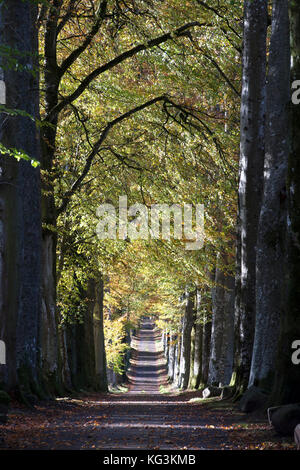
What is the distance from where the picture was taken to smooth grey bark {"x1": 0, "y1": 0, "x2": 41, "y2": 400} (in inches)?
418

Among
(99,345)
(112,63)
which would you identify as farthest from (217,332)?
(99,345)

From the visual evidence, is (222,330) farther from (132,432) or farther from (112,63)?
(132,432)

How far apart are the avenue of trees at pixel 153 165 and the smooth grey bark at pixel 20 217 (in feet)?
0.09

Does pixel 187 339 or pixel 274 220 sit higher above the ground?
pixel 274 220

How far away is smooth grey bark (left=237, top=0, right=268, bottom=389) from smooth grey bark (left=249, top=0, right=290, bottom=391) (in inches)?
77.5

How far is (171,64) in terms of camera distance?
54.5 feet

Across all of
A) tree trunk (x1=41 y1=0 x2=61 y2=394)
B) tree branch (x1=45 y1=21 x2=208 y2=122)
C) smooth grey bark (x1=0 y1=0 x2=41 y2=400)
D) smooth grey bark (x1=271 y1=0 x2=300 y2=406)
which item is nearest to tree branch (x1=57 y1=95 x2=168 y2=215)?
tree trunk (x1=41 y1=0 x2=61 y2=394)

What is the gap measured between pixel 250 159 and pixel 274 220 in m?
2.81

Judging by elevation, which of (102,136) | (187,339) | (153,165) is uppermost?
(102,136)

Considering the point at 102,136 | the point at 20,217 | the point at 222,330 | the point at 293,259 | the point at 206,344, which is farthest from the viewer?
the point at 206,344

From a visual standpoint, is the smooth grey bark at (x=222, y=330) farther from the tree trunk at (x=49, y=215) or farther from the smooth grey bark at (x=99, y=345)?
the smooth grey bark at (x=99, y=345)

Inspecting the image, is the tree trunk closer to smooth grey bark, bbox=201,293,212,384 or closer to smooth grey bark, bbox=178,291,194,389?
smooth grey bark, bbox=201,293,212,384

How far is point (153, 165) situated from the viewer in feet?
66.0
